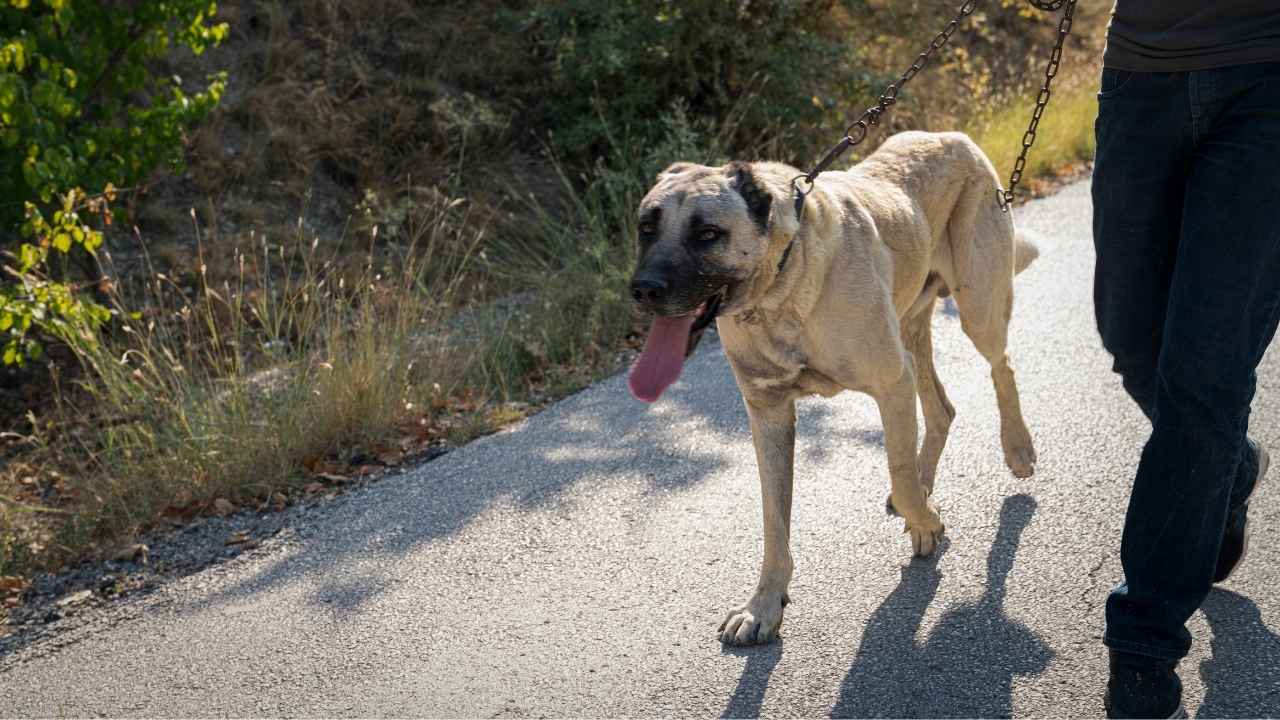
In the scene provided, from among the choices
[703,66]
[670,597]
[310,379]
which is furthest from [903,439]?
[703,66]

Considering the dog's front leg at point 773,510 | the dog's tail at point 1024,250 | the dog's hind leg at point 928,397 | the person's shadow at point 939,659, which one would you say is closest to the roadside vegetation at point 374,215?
the dog's hind leg at point 928,397

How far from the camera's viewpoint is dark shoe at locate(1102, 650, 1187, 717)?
10.3 ft

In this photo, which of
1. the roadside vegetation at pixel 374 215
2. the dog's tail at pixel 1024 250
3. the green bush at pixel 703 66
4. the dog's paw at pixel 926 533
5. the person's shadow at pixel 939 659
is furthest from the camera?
the green bush at pixel 703 66

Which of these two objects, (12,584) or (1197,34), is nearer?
(1197,34)

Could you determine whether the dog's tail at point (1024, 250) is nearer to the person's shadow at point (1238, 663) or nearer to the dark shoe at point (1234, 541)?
the dark shoe at point (1234, 541)

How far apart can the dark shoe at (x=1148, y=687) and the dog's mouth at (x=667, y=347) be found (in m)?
1.50

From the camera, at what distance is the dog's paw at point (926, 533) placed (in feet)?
13.9

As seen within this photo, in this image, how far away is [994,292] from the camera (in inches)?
188

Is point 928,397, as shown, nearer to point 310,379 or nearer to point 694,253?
point 694,253

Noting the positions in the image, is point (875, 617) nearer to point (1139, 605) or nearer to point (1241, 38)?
point (1139, 605)

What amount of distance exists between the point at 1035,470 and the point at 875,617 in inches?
56.9

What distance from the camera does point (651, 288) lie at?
3547 mm

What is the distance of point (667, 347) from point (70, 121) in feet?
21.1

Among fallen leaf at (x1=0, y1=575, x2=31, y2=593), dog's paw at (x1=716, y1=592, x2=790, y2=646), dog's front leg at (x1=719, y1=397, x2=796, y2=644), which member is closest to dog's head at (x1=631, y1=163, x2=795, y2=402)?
dog's front leg at (x1=719, y1=397, x2=796, y2=644)
